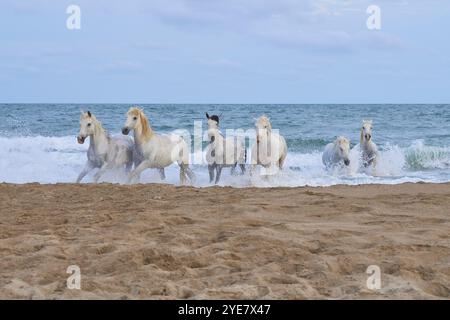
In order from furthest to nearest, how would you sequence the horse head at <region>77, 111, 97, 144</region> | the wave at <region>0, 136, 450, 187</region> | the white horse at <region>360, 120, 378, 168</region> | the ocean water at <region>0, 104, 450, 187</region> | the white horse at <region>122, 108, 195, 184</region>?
1. the white horse at <region>360, 120, 378, 168</region>
2. the ocean water at <region>0, 104, 450, 187</region>
3. the wave at <region>0, 136, 450, 187</region>
4. the white horse at <region>122, 108, 195, 184</region>
5. the horse head at <region>77, 111, 97, 144</region>

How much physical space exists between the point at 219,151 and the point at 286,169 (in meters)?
3.54

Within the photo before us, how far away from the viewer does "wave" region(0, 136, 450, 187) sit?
42.8 feet

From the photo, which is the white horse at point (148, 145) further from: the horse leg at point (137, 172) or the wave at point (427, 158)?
the wave at point (427, 158)

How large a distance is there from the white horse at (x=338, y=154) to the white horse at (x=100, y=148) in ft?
16.2

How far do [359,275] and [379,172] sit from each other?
431 inches

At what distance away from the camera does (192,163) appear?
17047 millimetres

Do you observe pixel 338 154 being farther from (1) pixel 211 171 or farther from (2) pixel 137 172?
(2) pixel 137 172

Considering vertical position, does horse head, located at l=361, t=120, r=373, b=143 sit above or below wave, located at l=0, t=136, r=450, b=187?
above

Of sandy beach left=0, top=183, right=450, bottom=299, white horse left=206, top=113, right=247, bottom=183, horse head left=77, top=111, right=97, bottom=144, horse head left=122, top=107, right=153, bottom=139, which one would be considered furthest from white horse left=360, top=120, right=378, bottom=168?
horse head left=77, top=111, right=97, bottom=144

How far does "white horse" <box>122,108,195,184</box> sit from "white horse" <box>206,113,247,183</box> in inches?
22.2

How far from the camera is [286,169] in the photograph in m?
15.6

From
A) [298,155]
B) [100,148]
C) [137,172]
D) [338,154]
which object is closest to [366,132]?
[338,154]

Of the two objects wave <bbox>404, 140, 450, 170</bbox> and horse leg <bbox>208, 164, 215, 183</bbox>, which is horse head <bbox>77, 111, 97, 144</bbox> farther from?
wave <bbox>404, 140, 450, 170</bbox>
